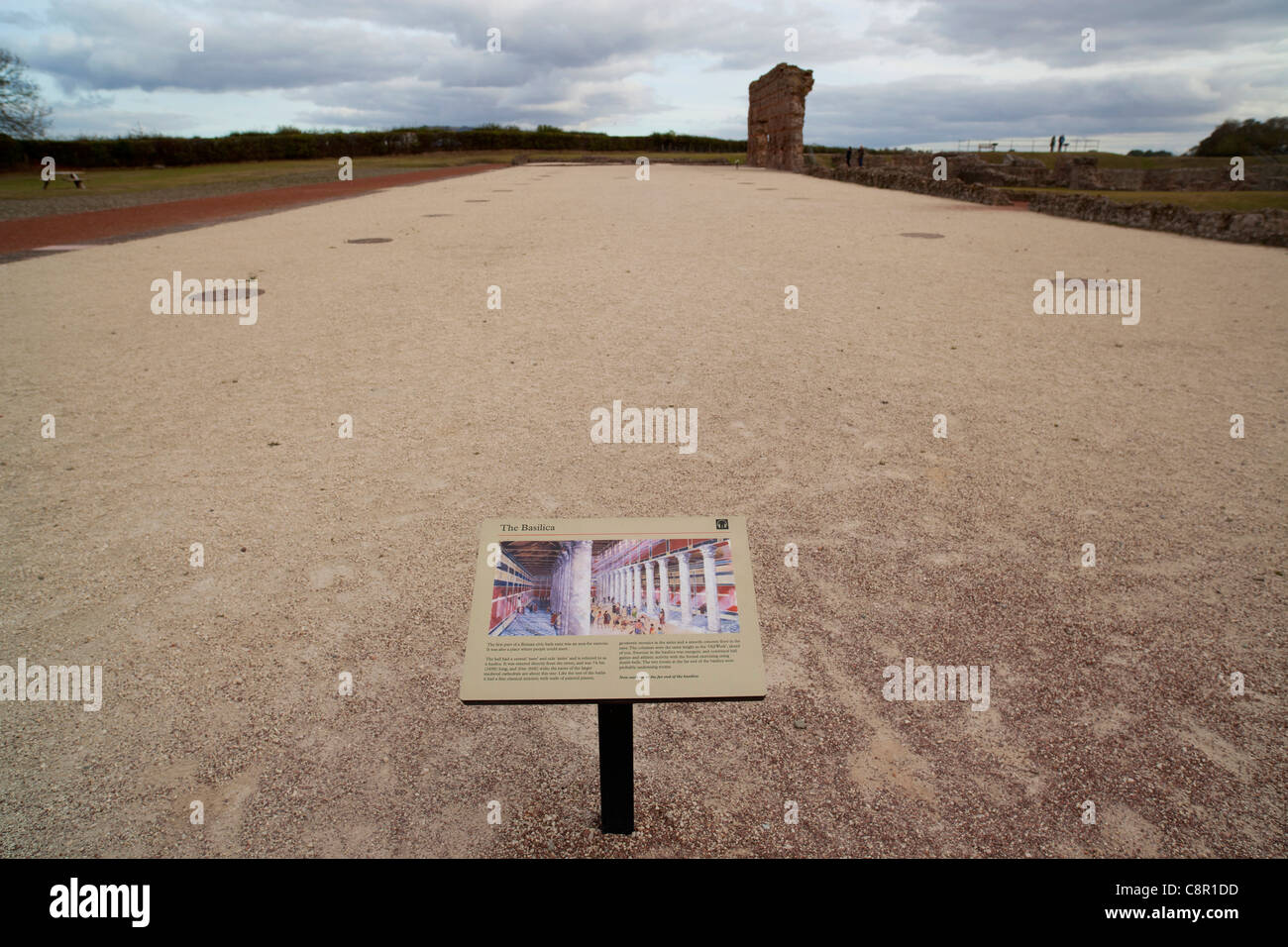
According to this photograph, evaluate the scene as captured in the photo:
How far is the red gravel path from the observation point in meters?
14.9

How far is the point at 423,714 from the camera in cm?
287

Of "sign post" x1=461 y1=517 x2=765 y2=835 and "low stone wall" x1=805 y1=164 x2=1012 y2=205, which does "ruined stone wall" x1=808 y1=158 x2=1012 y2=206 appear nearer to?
"low stone wall" x1=805 y1=164 x2=1012 y2=205

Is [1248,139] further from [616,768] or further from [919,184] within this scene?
[616,768]

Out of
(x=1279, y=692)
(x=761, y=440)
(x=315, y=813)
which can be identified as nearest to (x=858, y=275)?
(x=761, y=440)

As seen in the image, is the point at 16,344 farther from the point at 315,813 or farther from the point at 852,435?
the point at 852,435

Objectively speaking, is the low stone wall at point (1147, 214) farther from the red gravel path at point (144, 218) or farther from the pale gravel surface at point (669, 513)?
the red gravel path at point (144, 218)

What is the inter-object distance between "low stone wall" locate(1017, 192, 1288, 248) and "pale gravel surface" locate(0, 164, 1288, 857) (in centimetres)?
596

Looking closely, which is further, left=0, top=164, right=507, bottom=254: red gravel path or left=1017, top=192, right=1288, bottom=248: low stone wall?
left=0, top=164, right=507, bottom=254: red gravel path

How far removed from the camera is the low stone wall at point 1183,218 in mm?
13195

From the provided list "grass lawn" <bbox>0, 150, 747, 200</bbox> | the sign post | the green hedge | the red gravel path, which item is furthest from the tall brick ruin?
the sign post

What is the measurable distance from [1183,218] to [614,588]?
17512 mm

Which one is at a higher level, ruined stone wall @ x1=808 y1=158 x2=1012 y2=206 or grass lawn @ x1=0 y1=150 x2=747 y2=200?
grass lawn @ x1=0 y1=150 x2=747 y2=200

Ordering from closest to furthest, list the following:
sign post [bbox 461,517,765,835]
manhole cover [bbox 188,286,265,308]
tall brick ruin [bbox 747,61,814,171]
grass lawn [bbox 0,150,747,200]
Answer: sign post [bbox 461,517,765,835] < manhole cover [bbox 188,286,265,308] < grass lawn [bbox 0,150,747,200] < tall brick ruin [bbox 747,61,814,171]

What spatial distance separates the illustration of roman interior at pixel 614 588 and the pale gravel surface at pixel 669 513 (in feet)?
2.50
